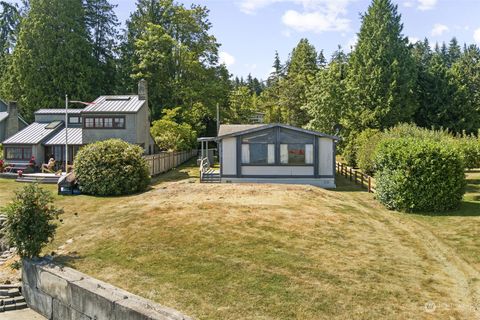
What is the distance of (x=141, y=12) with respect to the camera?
189ft

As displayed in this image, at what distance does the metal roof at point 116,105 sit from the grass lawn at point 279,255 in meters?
13.5

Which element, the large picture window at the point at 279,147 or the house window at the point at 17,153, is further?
the house window at the point at 17,153

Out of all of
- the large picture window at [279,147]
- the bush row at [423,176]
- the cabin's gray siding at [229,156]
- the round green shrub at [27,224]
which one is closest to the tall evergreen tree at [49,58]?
the cabin's gray siding at [229,156]

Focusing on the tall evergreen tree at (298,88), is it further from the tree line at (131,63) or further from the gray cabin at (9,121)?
the gray cabin at (9,121)

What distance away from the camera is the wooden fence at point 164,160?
114 feet

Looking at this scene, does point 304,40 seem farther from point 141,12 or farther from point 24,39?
point 24,39

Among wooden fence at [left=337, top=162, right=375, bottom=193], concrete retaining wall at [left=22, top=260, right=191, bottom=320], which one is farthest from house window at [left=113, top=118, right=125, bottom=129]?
concrete retaining wall at [left=22, top=260, right=191, bottom=320]

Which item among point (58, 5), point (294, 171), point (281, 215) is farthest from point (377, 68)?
point (58, 5)

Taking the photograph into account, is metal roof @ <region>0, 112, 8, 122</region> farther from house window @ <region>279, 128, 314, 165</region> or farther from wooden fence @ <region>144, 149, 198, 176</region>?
house window @ <region>279, 128, 314, 165</region>

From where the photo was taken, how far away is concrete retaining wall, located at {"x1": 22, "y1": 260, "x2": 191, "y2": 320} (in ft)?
33.6

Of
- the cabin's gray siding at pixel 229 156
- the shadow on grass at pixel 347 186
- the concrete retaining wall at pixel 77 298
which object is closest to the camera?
the concrete retaining wall at pixel 77 298

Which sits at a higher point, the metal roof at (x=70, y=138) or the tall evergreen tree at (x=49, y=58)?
the tall evergreen tree at (x=49, y=58)

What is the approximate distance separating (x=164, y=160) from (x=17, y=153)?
1223 centimetres

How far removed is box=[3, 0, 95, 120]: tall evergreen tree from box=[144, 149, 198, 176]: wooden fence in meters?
15.7
